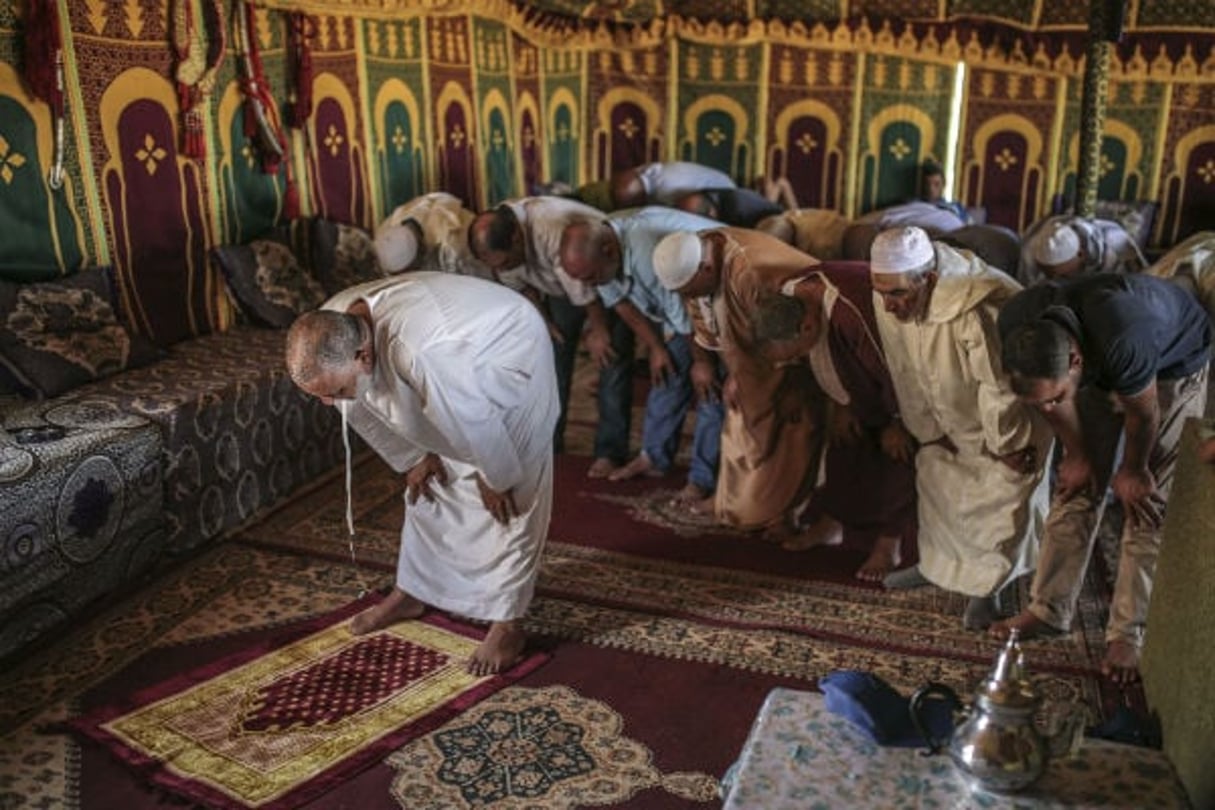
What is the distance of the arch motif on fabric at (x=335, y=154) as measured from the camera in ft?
17.9

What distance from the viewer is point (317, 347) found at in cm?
258

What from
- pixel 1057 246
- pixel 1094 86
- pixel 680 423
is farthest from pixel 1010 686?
pixel 1094 86

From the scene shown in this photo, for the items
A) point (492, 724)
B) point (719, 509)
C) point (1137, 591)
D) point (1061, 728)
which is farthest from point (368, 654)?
point (1137, 591)

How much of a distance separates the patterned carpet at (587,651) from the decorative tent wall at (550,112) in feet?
5.04

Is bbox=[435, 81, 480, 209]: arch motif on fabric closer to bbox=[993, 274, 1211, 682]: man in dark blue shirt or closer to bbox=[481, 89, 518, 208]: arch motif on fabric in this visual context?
bbox=[481, 89, 518, 208]: arch motif on fabric

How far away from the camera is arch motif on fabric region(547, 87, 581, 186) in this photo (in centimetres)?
743

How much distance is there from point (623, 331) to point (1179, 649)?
2.77m

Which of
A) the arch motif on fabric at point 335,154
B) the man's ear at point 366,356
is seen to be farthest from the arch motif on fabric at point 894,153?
the man's ear at point 366,356

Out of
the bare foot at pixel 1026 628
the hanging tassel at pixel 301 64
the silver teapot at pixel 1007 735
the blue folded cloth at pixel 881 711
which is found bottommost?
the bare foot at pixel 1026 628

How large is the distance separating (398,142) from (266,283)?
5.28 feet

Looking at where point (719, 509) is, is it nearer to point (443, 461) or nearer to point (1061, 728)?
point (443, 461)

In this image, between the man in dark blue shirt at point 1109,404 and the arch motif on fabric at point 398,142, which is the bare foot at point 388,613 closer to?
the man in dark blue shirt at point 1109,404

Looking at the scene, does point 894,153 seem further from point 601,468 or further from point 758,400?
point 758,400

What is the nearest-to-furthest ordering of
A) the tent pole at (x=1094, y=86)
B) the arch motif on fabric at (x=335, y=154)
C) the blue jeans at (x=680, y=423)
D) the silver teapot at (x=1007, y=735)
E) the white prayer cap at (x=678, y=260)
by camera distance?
the silver teapot at (x=1007, y=735), the white prayer cap at (x=678, y=260), the blue jeans at (x=680, y=423), the tent pole at (x=1094, y=86), the arch motif on fabric at (x=335, y=154)
